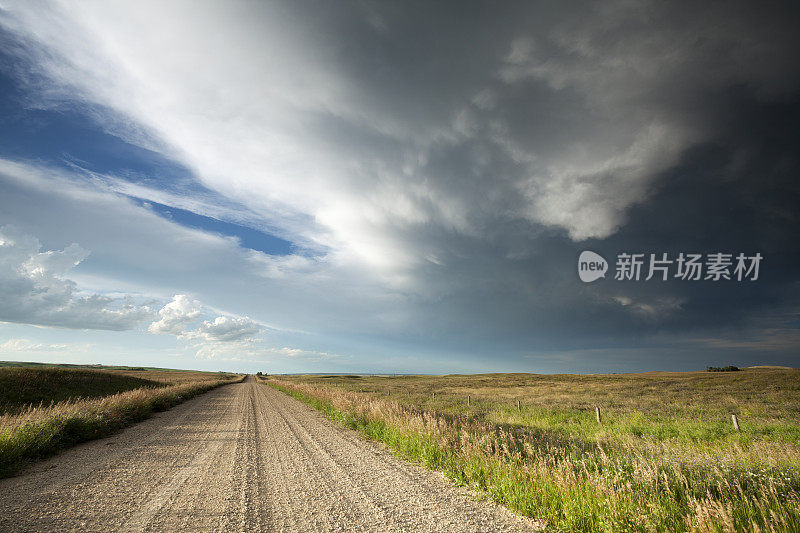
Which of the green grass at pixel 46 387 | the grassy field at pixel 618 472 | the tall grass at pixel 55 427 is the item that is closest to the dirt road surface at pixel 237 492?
the tall grass at pixel 55 427

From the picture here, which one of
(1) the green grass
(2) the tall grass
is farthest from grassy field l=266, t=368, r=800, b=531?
(1) the green grass

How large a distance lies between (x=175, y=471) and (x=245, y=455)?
2.16 meters

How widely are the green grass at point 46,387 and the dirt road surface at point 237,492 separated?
21640 mm

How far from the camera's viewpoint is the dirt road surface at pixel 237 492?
5695mm

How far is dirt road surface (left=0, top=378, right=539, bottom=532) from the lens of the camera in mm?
5695

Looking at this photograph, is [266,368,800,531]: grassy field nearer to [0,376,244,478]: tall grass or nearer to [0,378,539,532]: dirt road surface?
[0,378,539,532]: dirt road surface

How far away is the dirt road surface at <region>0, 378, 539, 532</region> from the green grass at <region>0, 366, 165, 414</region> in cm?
2164

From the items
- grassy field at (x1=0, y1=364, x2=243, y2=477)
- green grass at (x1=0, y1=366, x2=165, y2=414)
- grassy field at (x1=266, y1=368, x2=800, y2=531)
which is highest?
grassy field at (x1=266, y1=368, x2=800, y2=531)

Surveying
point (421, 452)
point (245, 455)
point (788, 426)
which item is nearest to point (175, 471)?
point (245, 455)

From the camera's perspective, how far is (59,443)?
36.5 ft

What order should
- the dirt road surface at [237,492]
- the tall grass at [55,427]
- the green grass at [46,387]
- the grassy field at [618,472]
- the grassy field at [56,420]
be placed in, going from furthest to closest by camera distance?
the green grass at [46,387] → the grassy field at [56,420] → the tall grass at [55,427] → the dirt road surface at [237,492] → the grassy field at [618,472]

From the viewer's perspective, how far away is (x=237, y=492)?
23.5ft

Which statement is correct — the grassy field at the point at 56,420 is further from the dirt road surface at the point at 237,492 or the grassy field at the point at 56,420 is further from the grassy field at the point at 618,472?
the grassy field at the point at 618,472

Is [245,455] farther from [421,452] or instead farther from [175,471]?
[421,452]
